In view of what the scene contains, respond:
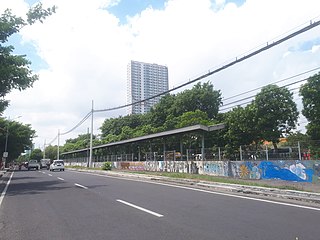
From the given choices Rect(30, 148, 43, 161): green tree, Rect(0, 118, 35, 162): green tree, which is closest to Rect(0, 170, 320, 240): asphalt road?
Rect(0, 118, 35, 162): green tree

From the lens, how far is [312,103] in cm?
3419

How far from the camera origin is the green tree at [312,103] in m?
33.7

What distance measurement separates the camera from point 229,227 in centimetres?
717

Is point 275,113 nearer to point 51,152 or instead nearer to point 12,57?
point 12,57

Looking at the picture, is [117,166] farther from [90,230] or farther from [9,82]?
[90,230]

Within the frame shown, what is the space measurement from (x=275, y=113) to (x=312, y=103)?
374 centimetres

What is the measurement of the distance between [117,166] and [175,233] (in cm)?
4126

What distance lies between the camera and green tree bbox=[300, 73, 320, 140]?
3366 cm

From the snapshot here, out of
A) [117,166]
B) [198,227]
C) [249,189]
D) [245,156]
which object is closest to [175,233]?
[198,227]

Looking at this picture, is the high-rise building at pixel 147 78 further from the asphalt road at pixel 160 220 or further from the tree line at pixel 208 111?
the asphalt road at pixel 160 220

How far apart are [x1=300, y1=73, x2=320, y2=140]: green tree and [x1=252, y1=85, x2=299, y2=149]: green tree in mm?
1512

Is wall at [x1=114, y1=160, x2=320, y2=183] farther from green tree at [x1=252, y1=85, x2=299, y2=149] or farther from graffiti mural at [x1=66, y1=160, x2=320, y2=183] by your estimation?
green tree at [x1=252, y1=85, x2=299, y2=149]

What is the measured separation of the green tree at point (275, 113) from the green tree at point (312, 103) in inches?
59.5

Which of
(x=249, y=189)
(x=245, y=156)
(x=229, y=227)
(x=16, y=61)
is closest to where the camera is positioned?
(x=229, y=227)
